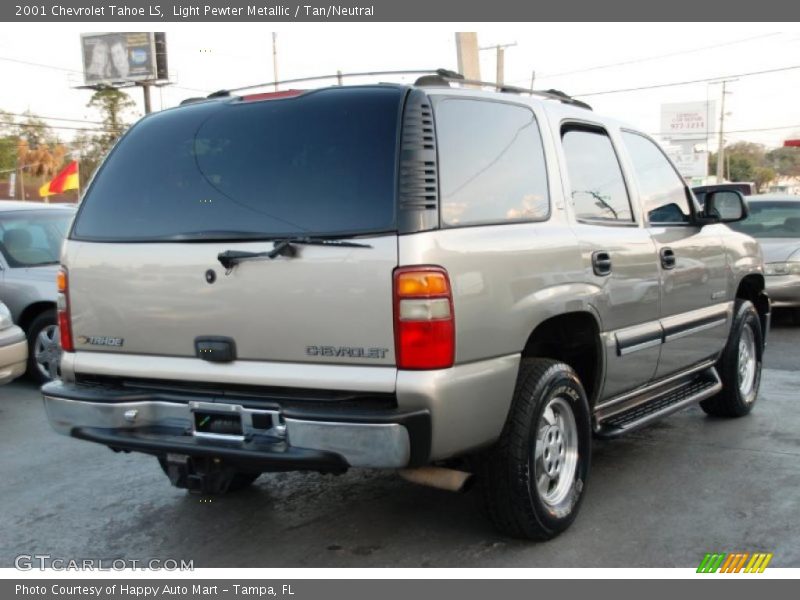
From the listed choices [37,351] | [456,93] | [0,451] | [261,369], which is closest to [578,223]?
[456,93]

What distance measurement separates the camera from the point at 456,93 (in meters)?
4.00

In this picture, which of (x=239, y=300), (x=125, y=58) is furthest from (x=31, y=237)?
(x=125, y=58)

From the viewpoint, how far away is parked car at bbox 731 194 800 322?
11016 mm

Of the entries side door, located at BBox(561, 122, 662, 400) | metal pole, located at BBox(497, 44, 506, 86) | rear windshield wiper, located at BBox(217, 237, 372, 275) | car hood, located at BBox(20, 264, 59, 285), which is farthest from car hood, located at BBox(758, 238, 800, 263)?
metal pole, located at BBox(497, 44, 506, 86)

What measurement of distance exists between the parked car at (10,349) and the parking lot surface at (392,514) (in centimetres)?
114

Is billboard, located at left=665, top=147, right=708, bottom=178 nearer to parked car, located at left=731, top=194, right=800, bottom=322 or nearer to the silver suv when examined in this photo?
parked car, located at left=731, top=194, right=800, bottom=322

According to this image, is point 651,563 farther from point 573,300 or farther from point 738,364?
point 738,364

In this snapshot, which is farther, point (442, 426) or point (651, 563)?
point (651, 563)

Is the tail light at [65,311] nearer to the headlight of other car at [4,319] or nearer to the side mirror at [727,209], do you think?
the headlight of other car at [4,319]

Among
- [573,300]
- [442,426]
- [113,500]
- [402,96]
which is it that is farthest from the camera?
[113,500]

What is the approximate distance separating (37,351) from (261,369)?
17.2 feet

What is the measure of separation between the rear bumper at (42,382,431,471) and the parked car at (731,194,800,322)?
7915mm

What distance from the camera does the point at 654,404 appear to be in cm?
543
